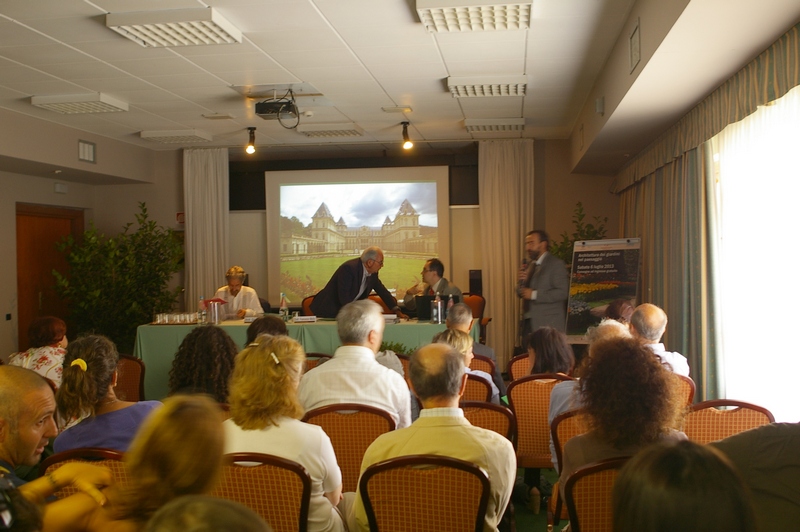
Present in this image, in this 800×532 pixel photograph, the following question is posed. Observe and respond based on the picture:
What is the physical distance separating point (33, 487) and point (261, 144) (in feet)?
27.9

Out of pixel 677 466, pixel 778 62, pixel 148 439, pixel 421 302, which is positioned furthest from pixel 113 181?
pixel 677 466

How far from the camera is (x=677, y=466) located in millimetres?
976

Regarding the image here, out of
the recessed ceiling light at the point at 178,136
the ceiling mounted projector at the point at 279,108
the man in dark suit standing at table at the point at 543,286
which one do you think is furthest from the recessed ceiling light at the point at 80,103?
the man in dark suit standing at table at the point at 543,286

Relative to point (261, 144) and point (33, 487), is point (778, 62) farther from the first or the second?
point (261, 144)

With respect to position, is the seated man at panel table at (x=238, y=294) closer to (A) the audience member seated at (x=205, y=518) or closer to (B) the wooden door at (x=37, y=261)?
(B) the wooden door at (x=37, y=261)

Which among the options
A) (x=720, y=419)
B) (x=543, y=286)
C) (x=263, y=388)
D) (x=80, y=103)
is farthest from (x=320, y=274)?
(x=263, y=388)

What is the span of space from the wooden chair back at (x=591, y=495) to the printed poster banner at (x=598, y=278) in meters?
5.48

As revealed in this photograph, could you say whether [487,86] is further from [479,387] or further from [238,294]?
[238,294]

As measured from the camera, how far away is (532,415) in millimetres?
3723

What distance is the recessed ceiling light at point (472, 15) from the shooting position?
414 centimetres

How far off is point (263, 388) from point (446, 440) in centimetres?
66

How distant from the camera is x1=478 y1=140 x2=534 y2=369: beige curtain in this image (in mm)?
9406

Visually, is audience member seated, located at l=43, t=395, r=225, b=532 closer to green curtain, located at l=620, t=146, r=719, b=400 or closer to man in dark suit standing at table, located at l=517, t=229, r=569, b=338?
green curtain, located at l=620, t=146, r=719, b=400

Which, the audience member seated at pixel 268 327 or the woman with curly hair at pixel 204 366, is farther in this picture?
the audience member seated at pixel 268 327
